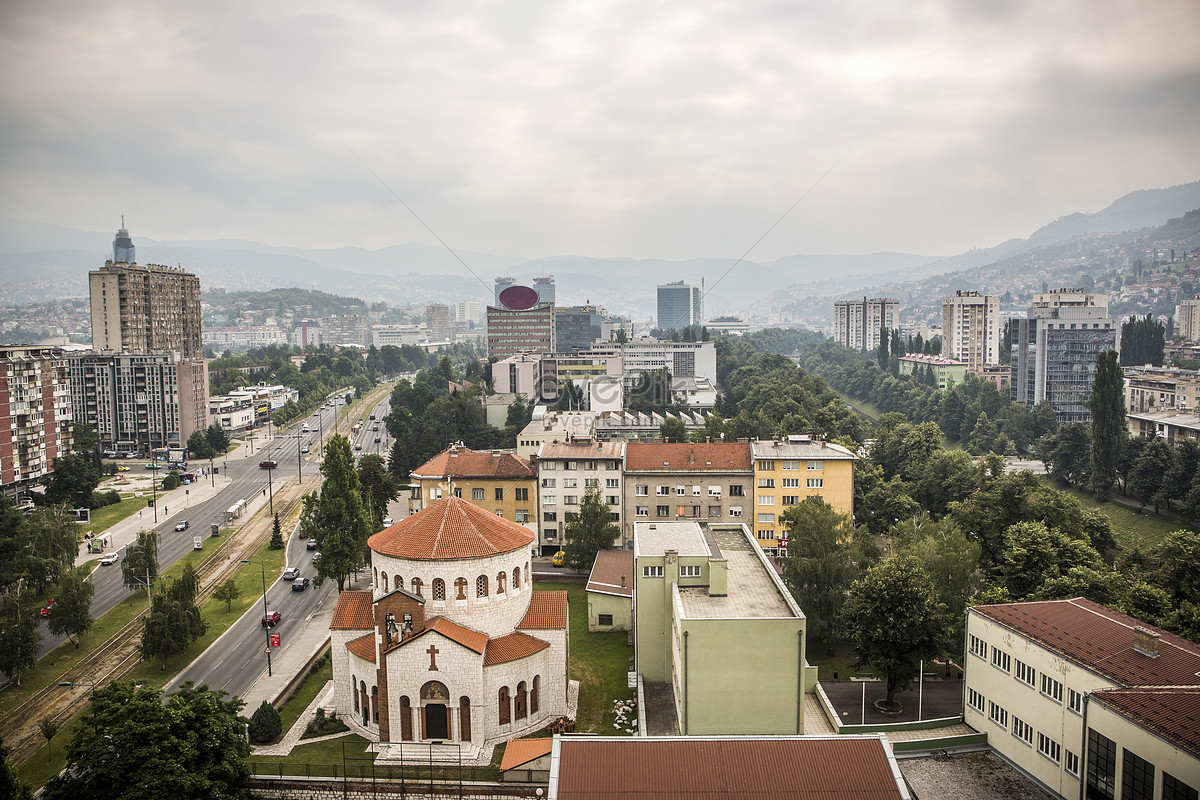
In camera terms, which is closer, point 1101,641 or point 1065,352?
point 1101,641

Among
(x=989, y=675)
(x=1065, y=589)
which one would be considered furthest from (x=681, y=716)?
(x=1065, y=589)

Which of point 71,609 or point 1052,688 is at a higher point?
point 1052,688

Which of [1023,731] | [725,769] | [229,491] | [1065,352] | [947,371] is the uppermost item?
[1065,352]

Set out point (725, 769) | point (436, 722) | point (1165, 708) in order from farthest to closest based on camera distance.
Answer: point (436, 722) → point (725, 769) → point (1165, 708)

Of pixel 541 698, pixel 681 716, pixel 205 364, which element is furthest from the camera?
pixel 205 364

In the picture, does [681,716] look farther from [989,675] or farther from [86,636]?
[86,636]

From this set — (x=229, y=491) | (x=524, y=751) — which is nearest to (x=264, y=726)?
(x=524, y=751)

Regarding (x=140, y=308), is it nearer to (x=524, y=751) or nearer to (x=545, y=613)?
(x=545, y=613)
